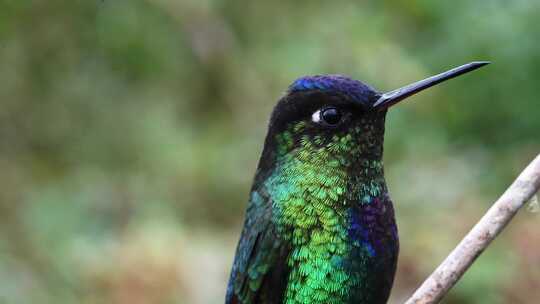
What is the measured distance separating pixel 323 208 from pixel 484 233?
0.62 meters

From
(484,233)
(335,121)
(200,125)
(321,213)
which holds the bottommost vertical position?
(484,233)

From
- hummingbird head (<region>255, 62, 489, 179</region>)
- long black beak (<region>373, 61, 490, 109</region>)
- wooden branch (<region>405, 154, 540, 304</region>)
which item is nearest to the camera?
wooden branch (<region>405, 154, 540, 304</region>)

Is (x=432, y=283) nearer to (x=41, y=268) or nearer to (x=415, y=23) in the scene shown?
(x=41, y=268)

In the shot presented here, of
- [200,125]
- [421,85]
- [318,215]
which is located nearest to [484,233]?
[421,85]

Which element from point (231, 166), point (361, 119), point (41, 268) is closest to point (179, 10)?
point (231, 166)

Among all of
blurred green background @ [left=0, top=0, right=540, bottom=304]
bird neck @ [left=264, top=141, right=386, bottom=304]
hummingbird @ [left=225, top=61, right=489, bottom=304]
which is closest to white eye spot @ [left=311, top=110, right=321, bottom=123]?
hummingbird @ [left=225, top=61, right=489, bottom=304]

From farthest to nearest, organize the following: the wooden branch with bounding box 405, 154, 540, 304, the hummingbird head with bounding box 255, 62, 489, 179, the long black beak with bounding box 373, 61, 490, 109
A: the hummingbird head with bounding box 255, 62, 489, 179 → the long black beak with bounding box 373, 61, 490, 109 → the wooden branch with bounding box 405, 154, 540, 304

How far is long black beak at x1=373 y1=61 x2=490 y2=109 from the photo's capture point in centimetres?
266

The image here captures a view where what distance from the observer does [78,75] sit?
493 cm

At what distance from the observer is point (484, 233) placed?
8.05 feet

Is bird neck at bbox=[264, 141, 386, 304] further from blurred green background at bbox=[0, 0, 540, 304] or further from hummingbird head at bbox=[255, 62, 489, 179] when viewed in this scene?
blurred green background at bbox=[0, 0, 540, 304]

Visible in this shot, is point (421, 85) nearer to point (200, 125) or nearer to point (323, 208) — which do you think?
point (323, 208)

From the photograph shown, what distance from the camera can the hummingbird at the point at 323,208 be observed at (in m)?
2.87

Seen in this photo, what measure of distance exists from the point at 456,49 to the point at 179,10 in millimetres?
1466
